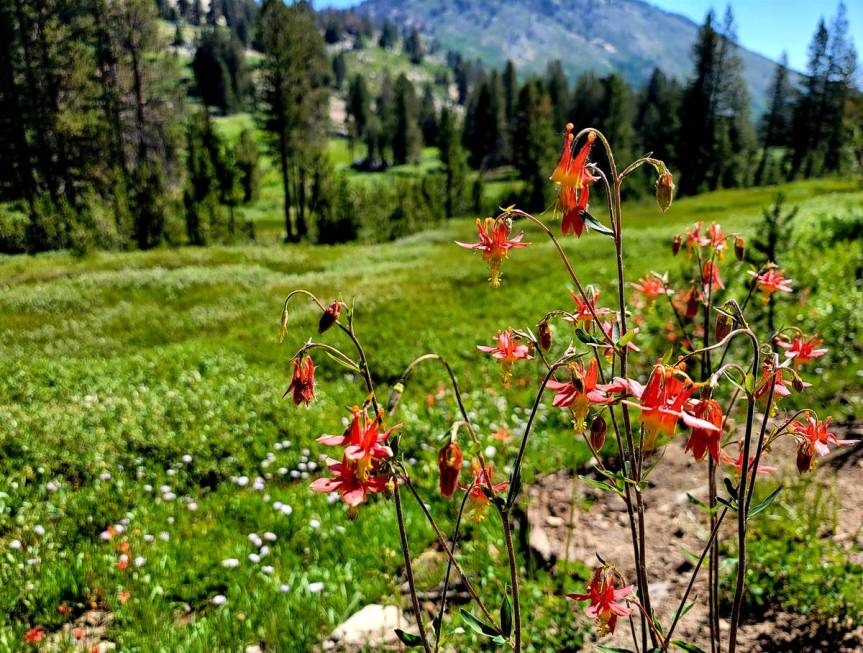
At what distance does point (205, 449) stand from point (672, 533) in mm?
4919

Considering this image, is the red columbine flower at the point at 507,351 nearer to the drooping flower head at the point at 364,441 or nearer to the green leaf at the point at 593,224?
the green leaf at the point at 593,224

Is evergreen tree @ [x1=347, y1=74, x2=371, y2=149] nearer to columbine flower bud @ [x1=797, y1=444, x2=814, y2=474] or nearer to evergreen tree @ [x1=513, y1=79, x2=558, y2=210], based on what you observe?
evergreen tree @ [x1=513, y1=79, x2=558, y2=210]

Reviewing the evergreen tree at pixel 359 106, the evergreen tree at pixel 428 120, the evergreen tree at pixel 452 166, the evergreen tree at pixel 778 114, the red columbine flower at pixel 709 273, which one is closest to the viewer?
the red columbine flower at pixel 709 273

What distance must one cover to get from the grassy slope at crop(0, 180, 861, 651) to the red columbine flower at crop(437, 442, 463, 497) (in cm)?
267

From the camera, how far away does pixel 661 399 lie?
1.54 meters

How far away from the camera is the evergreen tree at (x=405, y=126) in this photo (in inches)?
3574

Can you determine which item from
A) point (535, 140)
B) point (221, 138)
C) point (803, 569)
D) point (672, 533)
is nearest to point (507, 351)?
point (803, 569)

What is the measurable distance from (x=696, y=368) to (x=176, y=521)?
22.7ft

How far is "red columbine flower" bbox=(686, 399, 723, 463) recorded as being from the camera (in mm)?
1435

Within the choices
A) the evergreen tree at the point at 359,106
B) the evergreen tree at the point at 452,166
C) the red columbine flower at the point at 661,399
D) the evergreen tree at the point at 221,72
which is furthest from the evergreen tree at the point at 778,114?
the evergreen tree at the point at 221,72

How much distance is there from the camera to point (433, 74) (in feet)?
645

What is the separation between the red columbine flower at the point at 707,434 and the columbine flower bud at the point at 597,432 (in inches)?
13.5

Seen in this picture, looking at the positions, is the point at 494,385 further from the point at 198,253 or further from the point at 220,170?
the point at 220,170

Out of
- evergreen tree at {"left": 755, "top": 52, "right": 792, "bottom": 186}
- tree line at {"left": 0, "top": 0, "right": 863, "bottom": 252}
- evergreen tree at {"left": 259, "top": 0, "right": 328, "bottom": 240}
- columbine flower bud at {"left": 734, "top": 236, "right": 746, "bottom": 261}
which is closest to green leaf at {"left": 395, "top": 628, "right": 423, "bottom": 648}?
columbine flower bud at {"left": 734, "top": 236, "right": 746, "bottom": 261}
